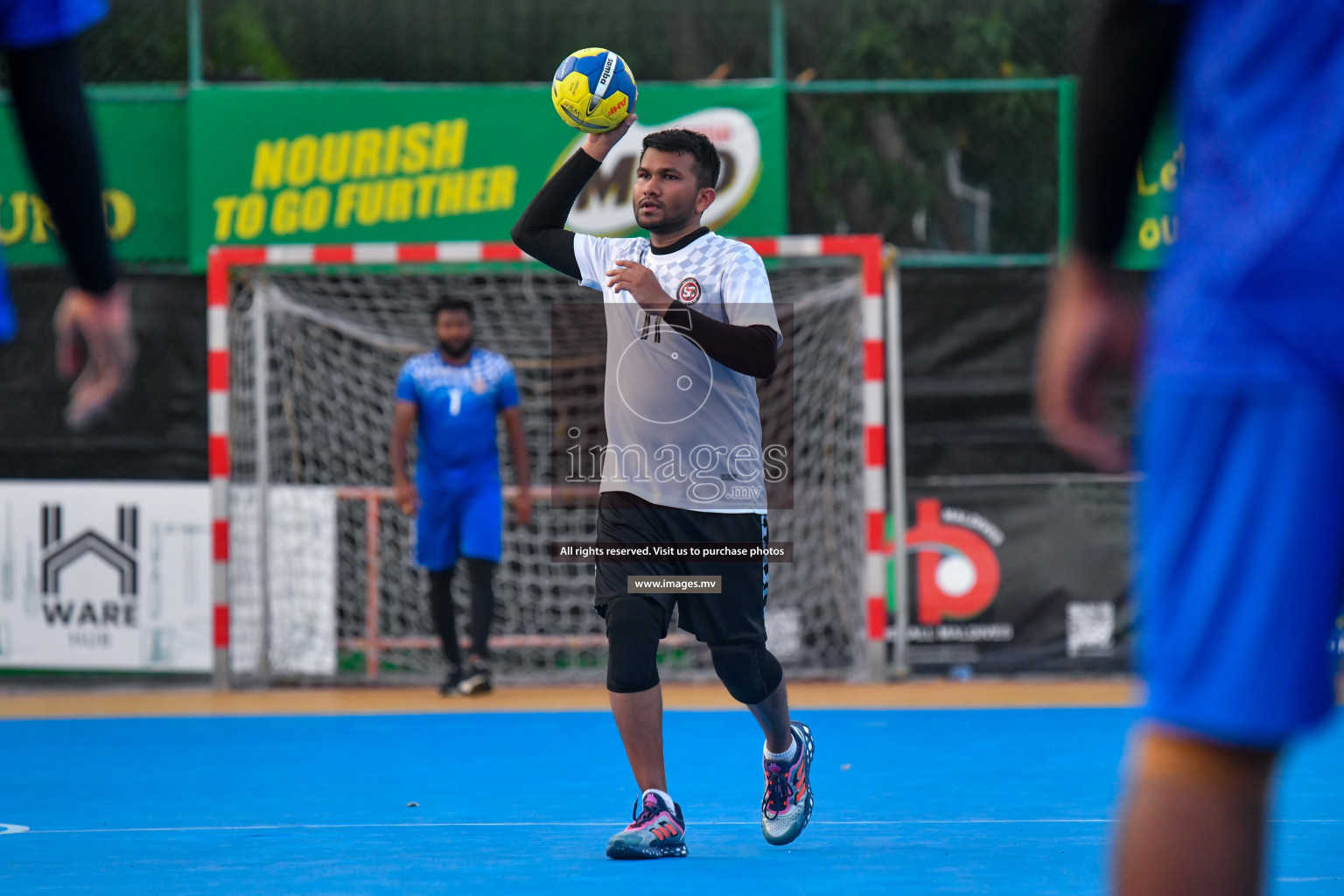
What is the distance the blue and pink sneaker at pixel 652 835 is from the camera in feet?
14.7

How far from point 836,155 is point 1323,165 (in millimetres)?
9132

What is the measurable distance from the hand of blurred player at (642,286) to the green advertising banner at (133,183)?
7.12 metres

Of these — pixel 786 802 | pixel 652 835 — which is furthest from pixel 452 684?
pixel 652 835

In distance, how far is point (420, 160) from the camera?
10.6 m

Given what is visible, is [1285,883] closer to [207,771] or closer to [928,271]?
[207,771]

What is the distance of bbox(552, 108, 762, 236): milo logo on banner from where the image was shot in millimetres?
10508

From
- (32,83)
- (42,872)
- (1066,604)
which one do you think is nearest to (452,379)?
(1066,604)

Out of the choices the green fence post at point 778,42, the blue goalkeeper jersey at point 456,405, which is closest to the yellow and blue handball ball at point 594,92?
the blue goalkeeper jersey at point 456,405

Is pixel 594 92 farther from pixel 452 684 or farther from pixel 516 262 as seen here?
pixel 452 684

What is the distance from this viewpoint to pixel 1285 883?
4113mm

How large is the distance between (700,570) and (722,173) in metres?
6.29

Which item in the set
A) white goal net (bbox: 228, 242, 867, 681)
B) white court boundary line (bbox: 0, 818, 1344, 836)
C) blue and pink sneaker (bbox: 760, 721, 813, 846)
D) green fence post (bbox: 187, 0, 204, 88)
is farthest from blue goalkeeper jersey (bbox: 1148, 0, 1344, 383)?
green fence post (bbox: 187, 0, 204, 88)

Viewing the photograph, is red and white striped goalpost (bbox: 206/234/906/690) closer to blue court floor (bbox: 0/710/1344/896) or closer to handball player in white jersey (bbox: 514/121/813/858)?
blue court floor (bbox: 0/710/1344/896)

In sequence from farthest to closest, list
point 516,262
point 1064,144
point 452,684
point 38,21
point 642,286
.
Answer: point 1064,144 < point 516,262 < point 452,684 < point 642,286 < point 38,21
